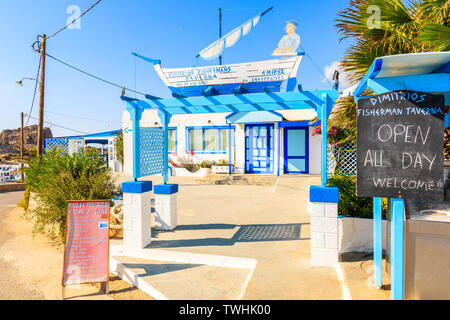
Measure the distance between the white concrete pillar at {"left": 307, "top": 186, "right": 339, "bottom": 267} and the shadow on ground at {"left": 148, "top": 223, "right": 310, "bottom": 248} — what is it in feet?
3.88

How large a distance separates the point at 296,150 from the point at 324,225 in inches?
394

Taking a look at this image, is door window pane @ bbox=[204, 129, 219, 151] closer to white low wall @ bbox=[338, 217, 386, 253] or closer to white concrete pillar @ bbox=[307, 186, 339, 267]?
white low wall @ bbox=[338, 217, 386, 253]

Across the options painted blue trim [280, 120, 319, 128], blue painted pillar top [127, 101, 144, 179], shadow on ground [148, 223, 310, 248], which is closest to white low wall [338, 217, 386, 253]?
shadow on ground [148, 223, 310, 248]

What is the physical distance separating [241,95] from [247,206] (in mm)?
4117

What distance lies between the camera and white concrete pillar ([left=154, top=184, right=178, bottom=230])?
5512mm

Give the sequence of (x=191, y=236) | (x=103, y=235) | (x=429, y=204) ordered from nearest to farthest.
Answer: (x=429, y=204), (x=103, y=235), (x=191, y=236)

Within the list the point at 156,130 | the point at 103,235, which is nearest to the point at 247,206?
the point at 156,130

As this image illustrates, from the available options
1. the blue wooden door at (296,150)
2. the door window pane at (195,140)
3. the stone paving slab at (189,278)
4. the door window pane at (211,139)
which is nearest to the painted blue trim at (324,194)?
the stone paving slab at (189,278)

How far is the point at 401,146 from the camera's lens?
280 centimetres

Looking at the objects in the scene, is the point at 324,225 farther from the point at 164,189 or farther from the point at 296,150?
the point at 296,150

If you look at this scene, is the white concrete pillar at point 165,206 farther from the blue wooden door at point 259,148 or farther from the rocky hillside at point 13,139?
the rocky hillside at point 13,139

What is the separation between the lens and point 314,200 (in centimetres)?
388

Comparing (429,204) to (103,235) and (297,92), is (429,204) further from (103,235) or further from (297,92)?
(103,235)

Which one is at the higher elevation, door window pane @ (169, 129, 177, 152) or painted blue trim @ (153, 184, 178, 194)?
door window pane @ (169, 129, 177, 152)
